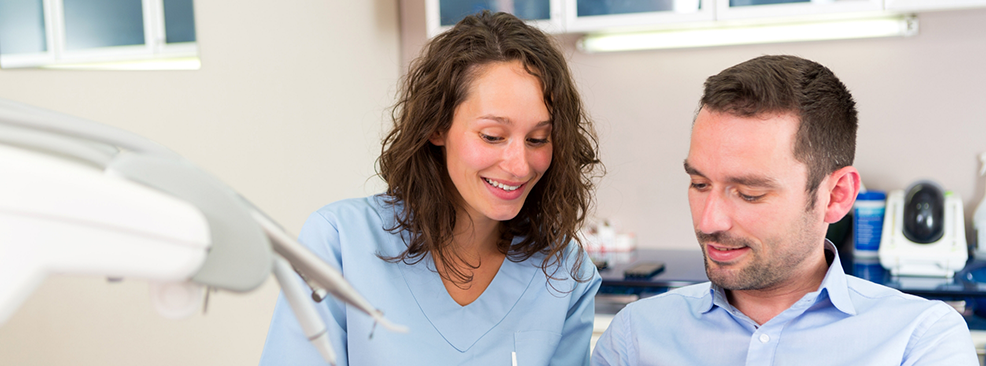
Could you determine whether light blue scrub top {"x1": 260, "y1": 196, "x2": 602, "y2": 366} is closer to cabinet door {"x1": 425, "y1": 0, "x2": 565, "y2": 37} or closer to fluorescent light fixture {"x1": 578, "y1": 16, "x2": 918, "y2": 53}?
cabinet door {"x1": 425, "y1": 0, "x2": 565, "y2": 37}

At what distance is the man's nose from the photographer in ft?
3.60

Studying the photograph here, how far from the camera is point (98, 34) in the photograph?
163 cm

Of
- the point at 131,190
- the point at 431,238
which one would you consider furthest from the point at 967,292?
the point at 131,190

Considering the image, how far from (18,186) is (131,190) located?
4cm

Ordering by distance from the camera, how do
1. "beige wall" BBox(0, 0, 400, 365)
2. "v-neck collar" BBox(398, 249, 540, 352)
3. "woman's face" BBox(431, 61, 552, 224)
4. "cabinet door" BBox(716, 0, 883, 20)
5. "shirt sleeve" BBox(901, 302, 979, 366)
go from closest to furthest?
1. "shirt sleeve" BBox(901, 302, 979, 366)
2. "woman's face" BBox(431, 61, 552, 224)
3. "v-neck collar" BBox(398, 249, 540, 352)
4. "beige wall" BBox(0, 0, 400, 365)
5. "cabinet door" BBox(716, 0, 883, 20)

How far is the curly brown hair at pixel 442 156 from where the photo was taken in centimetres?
121

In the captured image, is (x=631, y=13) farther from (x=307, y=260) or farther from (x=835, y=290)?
(x=307, y=260)

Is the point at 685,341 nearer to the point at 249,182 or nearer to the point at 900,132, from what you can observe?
the point at 249,182

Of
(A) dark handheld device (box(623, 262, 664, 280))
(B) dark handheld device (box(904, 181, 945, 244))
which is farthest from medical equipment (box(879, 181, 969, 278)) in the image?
(A) dark handheld device (box(623, 262, 664, 280))

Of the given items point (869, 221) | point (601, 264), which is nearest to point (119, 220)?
point (601, 264)

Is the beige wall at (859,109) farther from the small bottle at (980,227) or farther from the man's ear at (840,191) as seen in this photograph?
the man's ear at (840,191)

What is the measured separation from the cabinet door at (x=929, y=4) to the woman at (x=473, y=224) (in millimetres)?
1373

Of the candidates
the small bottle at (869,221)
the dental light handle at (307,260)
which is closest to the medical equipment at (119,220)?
the dental light handle at (307,260)

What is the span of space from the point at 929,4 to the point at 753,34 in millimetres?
521
